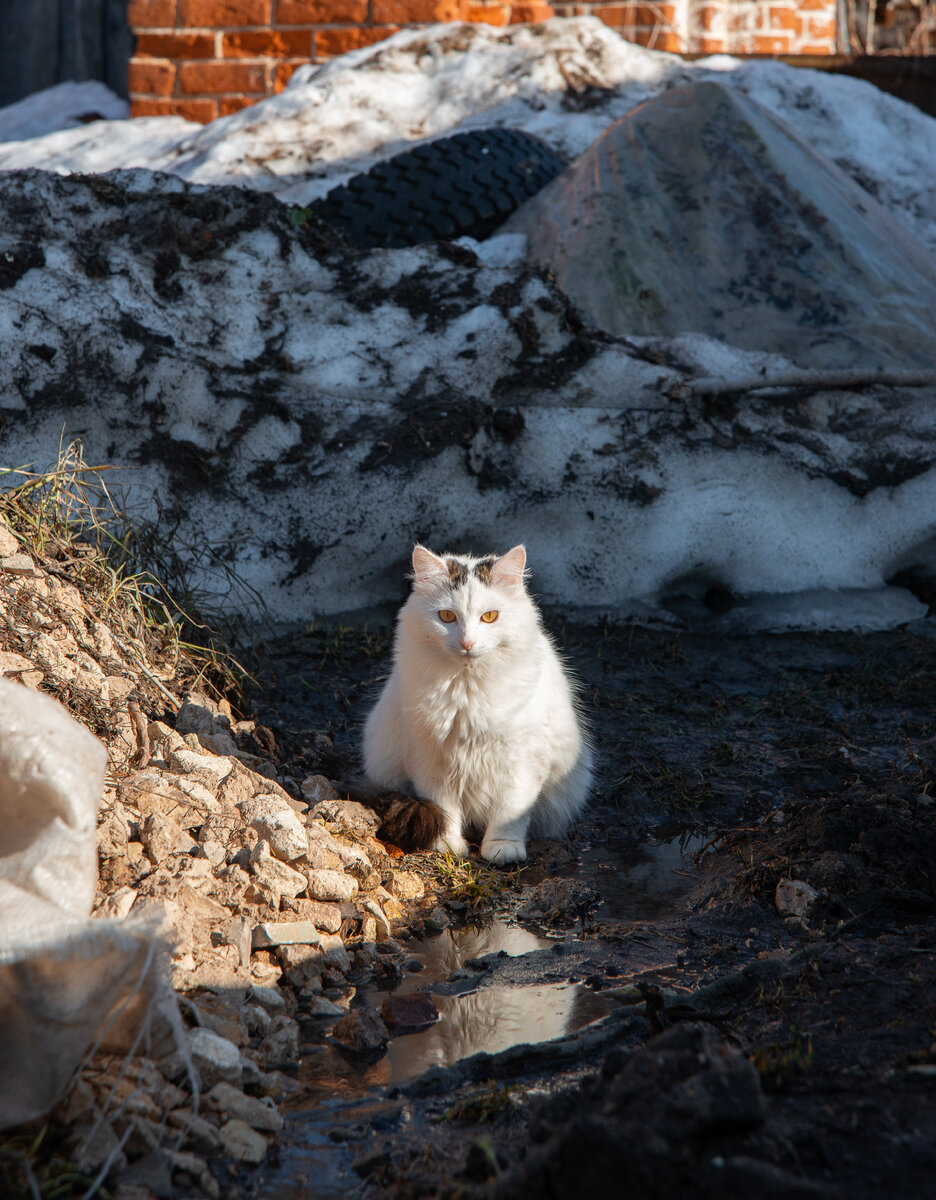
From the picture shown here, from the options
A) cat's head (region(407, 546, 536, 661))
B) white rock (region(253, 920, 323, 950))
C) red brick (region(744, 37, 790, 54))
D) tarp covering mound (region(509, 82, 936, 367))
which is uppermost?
red brick (region(744, 37, 790, 54))

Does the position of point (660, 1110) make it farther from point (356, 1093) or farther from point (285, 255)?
point (285, 255)

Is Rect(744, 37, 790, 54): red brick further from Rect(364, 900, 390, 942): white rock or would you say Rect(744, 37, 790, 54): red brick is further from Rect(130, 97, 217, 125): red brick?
Rect(364, 900, 390, 942): white rock

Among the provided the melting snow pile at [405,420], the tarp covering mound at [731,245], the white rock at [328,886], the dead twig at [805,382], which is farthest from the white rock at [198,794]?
the tarp covering mound at [731,245]

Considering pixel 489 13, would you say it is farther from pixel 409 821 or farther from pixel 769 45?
pixel 409 821

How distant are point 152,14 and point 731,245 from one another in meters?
4.97

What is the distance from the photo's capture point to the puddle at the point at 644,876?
2.62 metres

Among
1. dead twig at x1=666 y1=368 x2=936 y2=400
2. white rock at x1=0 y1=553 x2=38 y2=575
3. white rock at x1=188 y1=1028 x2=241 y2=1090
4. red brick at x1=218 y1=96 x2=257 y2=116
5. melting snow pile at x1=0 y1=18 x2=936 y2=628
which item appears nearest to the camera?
white rock at x1=188 y1=1028 x2=241 y2=1090

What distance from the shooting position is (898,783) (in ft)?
9.77

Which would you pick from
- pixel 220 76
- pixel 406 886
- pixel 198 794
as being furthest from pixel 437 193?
pixel 406 886

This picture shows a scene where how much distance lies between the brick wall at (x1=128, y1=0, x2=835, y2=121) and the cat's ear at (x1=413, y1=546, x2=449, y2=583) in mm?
5903

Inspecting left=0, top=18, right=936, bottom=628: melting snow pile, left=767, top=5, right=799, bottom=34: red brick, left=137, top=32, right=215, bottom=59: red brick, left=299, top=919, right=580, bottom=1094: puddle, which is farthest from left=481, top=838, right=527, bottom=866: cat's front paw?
left=767, top=5, right=799, bottom=34: red brick

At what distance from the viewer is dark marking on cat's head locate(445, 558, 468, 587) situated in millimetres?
2947

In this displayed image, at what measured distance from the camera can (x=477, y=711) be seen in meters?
2.92

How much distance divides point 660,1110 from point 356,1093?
0.74m
